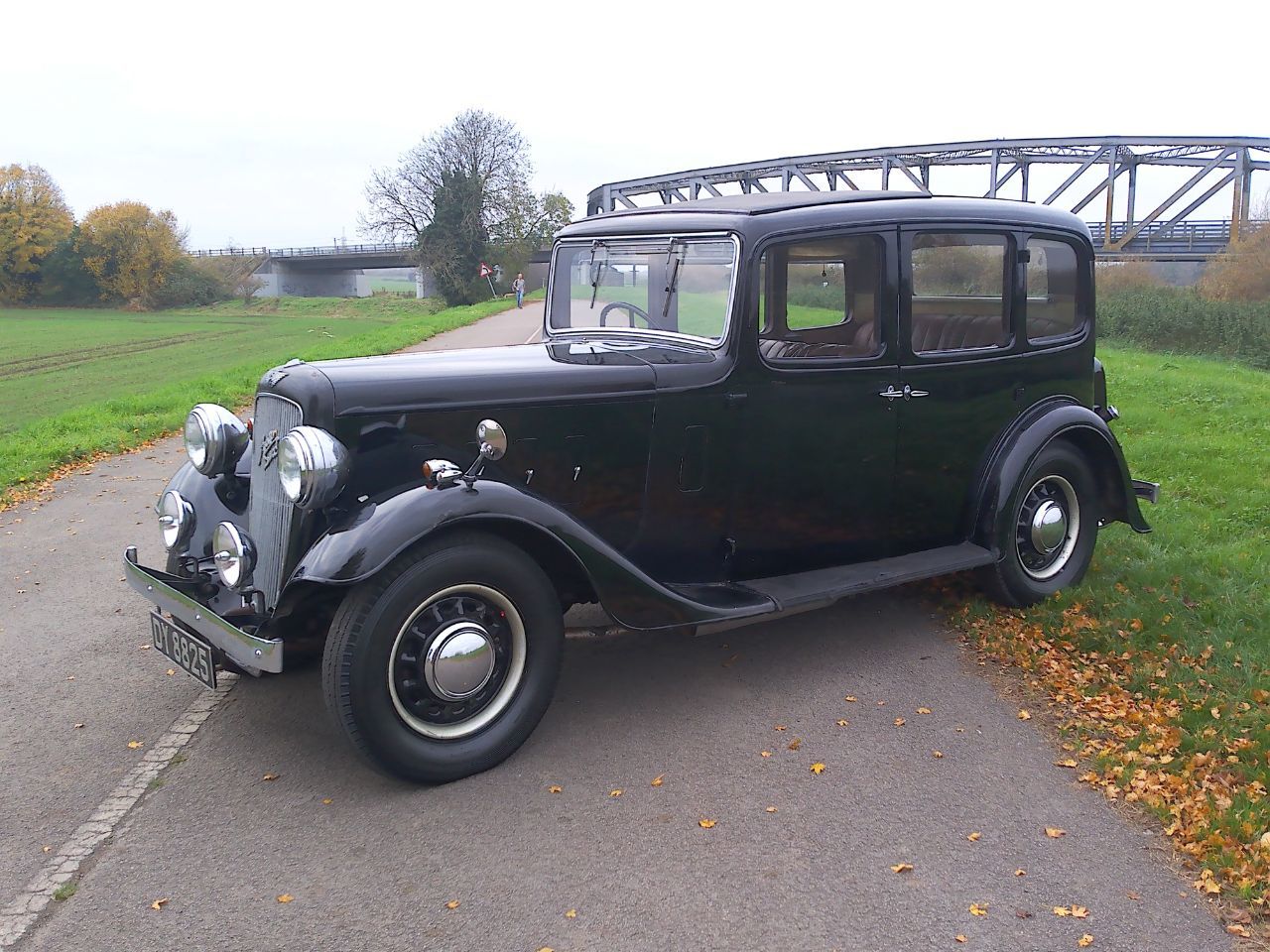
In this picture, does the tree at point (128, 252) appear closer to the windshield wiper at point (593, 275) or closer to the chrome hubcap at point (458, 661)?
the windshield wiper at point (593, 275)

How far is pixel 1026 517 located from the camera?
5.47 metres

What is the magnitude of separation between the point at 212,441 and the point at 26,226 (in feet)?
243

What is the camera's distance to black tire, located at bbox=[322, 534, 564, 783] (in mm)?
3480

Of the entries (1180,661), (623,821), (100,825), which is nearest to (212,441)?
(100,825)

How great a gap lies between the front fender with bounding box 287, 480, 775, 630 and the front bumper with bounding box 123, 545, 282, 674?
0.86ft

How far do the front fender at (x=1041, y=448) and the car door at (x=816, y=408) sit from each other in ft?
1.98

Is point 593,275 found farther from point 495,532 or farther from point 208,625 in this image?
point 208,625

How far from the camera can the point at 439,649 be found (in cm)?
364

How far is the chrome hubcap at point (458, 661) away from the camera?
3641 millimetres

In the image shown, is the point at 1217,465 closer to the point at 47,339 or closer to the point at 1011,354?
the point at 1011,354

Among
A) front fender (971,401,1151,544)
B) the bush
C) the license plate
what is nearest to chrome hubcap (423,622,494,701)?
the license plate

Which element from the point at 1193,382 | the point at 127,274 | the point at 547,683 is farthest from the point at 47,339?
the point at 547,683

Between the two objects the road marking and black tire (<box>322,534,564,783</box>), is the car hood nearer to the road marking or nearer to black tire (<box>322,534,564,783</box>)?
black tire (<box>322,534,564,783</box>)

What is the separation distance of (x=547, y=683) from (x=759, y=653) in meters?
1.47
